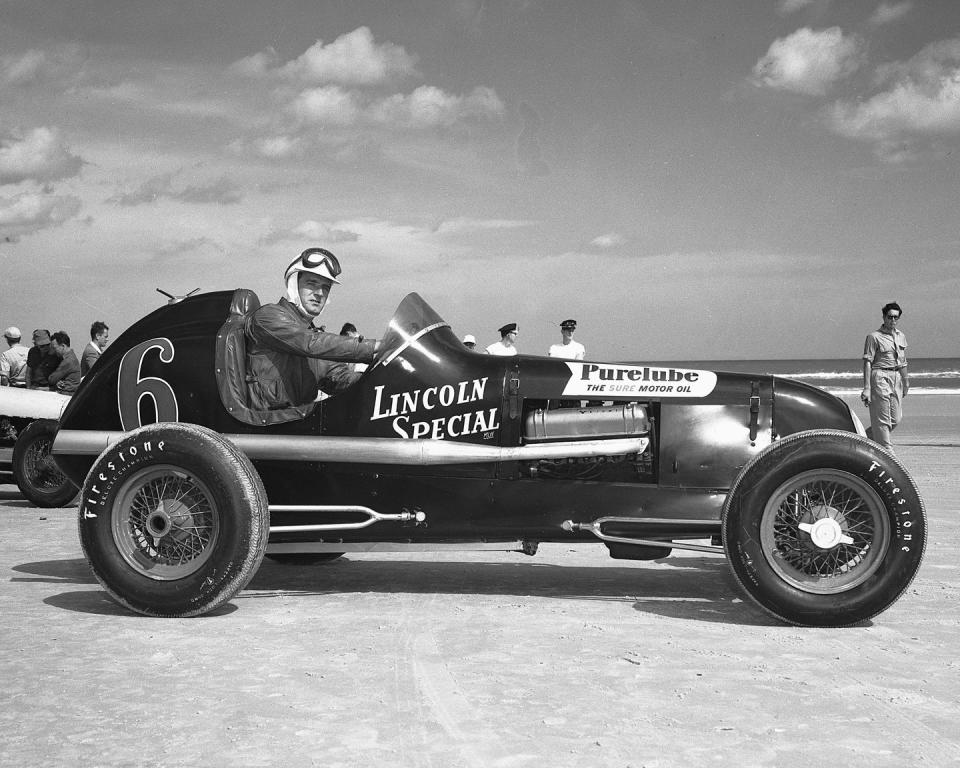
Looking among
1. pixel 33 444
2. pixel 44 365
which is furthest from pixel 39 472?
pixel 44 365

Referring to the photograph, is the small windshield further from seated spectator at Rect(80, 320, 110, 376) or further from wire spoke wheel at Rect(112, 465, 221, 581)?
seated spectator at Rect(80, 320, 110, 376)

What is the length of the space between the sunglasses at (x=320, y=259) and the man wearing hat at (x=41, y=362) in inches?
293

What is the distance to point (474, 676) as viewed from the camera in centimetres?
424

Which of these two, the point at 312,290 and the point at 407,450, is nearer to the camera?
the point at 407,450

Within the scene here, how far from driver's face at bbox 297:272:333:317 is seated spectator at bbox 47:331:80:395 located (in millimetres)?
7035

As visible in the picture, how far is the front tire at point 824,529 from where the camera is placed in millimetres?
5027

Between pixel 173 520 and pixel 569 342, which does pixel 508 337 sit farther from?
pixel 173 520

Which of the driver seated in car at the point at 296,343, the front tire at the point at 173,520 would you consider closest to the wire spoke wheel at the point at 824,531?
the driver seated in car at the point at 296,343

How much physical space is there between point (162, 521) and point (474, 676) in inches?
81.4

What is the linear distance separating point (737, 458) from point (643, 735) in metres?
2.30

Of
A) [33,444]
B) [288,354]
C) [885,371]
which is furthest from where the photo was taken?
[885,371]

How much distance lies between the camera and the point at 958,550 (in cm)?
729

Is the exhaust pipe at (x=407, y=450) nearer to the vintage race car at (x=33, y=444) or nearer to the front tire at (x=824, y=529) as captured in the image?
the front tire at (x=824, y=529)

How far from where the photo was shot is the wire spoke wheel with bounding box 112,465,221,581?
17.8 feet
